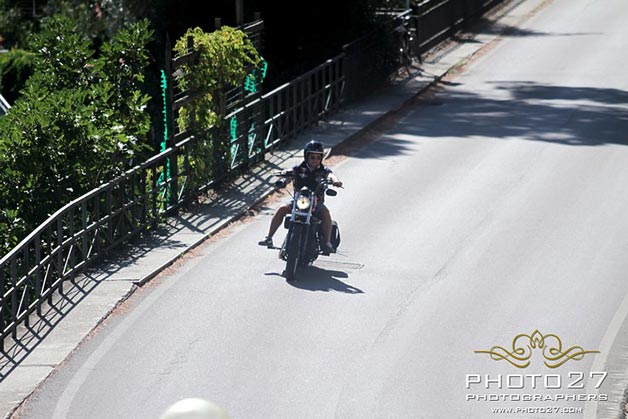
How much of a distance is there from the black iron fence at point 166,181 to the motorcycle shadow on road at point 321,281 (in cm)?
246

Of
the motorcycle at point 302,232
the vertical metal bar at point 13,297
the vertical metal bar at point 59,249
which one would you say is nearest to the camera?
the vertical metal bar at point 13,297

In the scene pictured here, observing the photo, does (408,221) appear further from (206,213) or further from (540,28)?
(540,28)

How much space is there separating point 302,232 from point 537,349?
3425 millimetres

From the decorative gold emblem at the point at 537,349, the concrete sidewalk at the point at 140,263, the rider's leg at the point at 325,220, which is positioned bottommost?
the concrete sidewalk at the point at 140,263

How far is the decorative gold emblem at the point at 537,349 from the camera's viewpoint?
1102cm

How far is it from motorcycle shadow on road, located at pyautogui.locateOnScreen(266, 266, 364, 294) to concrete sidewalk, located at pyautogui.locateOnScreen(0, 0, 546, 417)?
5.86 feet

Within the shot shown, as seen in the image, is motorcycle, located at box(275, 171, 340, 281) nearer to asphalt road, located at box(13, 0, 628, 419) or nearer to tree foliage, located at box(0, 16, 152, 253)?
asphalt road, located at box(13, 0, 628, 419)

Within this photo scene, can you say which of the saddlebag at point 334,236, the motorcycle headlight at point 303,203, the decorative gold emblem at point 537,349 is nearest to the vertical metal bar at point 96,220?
the motorcycle headlight at point 303,203

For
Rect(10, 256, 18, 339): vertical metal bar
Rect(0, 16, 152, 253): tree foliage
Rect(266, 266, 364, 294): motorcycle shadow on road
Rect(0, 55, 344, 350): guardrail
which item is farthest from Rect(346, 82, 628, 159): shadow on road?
Rect(10, 256, 18, 339): vertical metal bar

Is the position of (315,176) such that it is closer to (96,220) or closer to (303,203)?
(303,203)

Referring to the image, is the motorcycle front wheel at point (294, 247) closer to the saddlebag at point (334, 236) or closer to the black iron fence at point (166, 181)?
the saddlebag at point (334, 236)

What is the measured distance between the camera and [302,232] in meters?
13.5

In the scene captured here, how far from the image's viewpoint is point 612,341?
37.9ft

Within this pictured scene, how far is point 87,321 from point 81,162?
3.16m
